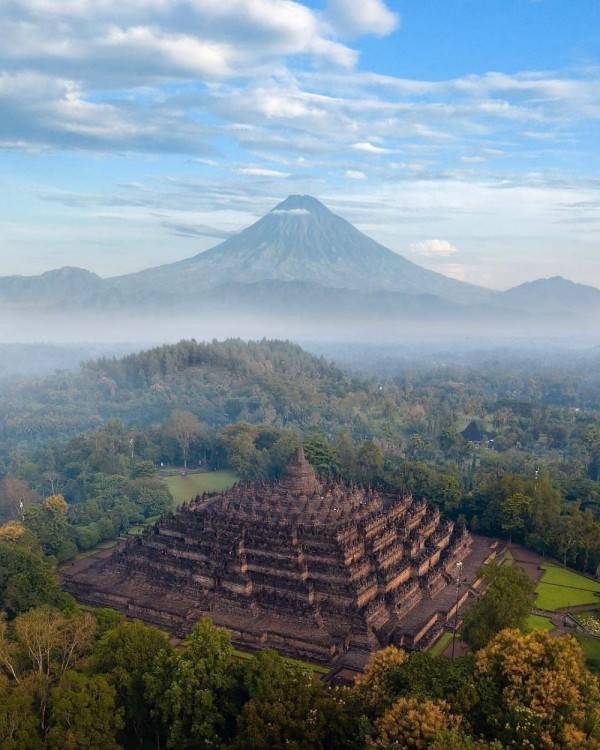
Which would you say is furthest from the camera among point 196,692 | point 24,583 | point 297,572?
point 297,572

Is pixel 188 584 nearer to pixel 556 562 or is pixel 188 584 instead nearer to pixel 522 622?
pixel 522 622

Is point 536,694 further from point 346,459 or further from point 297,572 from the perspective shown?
point 346,459

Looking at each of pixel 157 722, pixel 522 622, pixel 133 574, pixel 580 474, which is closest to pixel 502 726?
pixel 522 622

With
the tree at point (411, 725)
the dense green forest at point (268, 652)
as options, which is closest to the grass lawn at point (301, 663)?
the dense green forest at point (268, 652)

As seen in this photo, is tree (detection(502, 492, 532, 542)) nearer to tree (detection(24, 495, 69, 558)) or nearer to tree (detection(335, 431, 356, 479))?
tree (detection(335, 431, 356, 479))

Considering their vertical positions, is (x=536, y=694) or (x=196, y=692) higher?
(x=536, y=694)

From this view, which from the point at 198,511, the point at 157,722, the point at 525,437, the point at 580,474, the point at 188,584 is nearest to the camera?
the point at 157,722

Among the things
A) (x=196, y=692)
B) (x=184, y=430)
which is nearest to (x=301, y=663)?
(x=196, y=692)
